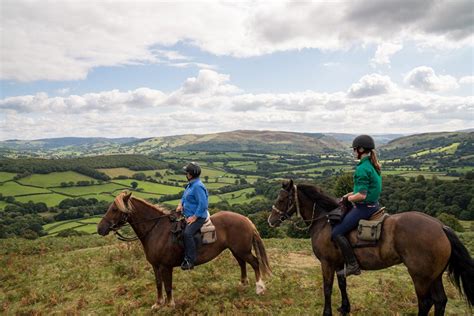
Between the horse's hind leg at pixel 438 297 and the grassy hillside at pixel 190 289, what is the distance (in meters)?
1.49

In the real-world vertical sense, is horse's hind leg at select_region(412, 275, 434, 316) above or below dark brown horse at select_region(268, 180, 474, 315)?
below

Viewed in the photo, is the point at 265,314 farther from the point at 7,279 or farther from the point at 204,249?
the point at 7,279

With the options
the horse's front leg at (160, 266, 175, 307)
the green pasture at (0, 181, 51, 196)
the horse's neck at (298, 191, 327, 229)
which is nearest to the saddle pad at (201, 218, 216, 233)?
the horse's front leg at (160, 266, 175, 307)

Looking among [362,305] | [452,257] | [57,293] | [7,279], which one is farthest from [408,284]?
[7,279]

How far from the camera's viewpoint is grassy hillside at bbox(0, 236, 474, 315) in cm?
880

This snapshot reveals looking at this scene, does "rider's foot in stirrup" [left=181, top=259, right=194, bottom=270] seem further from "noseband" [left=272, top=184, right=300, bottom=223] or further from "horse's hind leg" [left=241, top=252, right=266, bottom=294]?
"noseband" [left=272, top=184, right=300, bottom=223]

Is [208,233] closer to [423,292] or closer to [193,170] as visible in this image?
[193,170]

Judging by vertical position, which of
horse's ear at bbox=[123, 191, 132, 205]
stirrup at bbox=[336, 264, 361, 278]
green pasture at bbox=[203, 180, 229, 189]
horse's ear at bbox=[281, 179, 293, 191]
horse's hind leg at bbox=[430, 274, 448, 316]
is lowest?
green pasture at bbox=[203, 180, 229, 189]

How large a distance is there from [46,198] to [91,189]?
44.7 ft

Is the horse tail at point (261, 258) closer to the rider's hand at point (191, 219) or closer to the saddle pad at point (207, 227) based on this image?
the saddle pad at point (207, 227)

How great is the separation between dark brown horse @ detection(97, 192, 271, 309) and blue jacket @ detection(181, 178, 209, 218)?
0.82m

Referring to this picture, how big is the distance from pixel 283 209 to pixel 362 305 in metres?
3.46

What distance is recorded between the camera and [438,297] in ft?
22.7

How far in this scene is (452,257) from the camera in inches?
266
